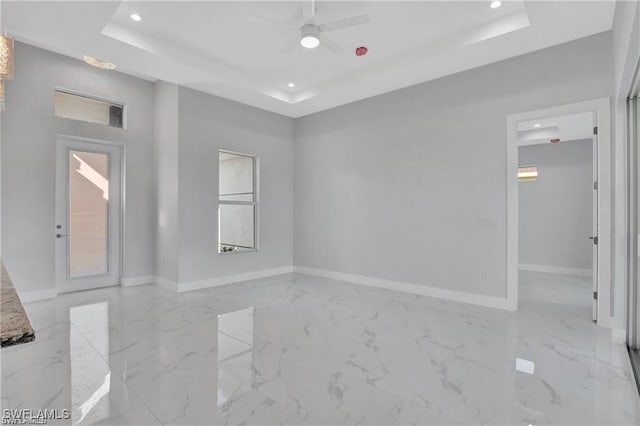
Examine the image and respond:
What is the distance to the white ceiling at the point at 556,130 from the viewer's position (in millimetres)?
5727

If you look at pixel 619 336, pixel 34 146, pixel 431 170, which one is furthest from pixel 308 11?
pixel 619 336

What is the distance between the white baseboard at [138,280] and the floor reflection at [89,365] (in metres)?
1.30

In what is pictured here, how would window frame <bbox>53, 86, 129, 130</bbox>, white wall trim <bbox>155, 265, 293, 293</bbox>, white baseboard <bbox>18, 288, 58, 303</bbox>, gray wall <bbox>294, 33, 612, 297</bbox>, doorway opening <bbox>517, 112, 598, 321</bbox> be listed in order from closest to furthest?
gray wall <bbox>294, 33, 612, 297</bbox>
white baseboard <bbox>18, 288, 58, 303</bbox>
window frame <bbox>53, 86, 129, 130</bbox>
white wall trim <bbox>155, 265, 293, 293</bbox>
doorway opening <bbox>517, 112, 598, 321</bbox>

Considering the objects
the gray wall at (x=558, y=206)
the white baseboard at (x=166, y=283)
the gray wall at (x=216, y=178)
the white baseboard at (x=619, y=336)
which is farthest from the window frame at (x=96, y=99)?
the gray wall at (x=558, y=206)

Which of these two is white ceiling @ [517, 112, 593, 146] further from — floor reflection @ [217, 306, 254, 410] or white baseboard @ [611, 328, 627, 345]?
floor reflection @ [217, 306, 254, 410]

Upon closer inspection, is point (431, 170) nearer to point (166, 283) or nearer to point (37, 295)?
point (166, 283)

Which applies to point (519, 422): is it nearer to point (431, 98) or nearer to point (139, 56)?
point (431, 98)

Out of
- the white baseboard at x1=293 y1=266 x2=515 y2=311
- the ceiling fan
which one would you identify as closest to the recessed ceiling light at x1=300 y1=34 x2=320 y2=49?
the ceiling fan

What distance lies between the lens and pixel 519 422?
6.53 ft

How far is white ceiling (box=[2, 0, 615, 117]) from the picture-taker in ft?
11.1

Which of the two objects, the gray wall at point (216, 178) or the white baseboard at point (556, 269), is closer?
the gray wall at point (216, 178)

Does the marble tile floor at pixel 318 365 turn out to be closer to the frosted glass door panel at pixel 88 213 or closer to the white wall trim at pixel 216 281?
the white wall trim at pixel 216 281

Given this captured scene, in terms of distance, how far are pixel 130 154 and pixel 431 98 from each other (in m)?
4.90

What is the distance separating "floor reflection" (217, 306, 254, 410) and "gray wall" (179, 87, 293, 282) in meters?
1.72
